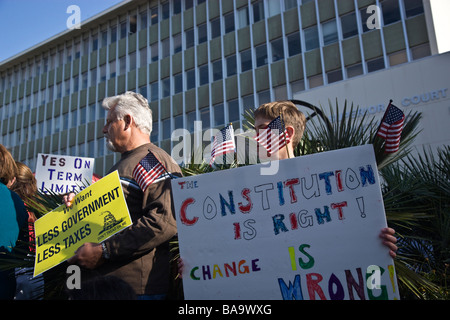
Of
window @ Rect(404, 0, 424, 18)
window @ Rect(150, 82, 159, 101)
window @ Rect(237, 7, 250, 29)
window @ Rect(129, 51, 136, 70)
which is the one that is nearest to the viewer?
window @ Rect(404, 0, 424, 18)

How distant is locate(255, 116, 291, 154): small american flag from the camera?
7.64 ft

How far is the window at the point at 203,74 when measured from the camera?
25.7 meters

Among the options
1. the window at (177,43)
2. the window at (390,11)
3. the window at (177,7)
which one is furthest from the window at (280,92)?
the window at (177,7)

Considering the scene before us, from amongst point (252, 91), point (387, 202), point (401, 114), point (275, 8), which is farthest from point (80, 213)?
point (275, 8)

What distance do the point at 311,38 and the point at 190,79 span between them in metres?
7.83

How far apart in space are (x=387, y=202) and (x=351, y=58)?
19.5 metres

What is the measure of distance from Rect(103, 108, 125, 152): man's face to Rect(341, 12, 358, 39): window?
20.1m

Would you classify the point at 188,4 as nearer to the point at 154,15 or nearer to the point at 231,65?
the point at 154,15

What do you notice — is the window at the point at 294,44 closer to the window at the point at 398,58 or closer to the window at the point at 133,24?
the window at the point at 398,58

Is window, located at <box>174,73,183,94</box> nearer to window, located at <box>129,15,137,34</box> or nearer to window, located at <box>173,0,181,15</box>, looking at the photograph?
window, located at <box>173,0,181,15</box>

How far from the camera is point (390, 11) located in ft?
64.1

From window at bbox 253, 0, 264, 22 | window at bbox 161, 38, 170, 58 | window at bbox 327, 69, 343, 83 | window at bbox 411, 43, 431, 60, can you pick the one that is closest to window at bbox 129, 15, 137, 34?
window at bbox 161, 38, 170, 58

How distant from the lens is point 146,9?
29688 mm

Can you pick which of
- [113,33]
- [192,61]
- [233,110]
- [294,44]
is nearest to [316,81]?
[294,44]
